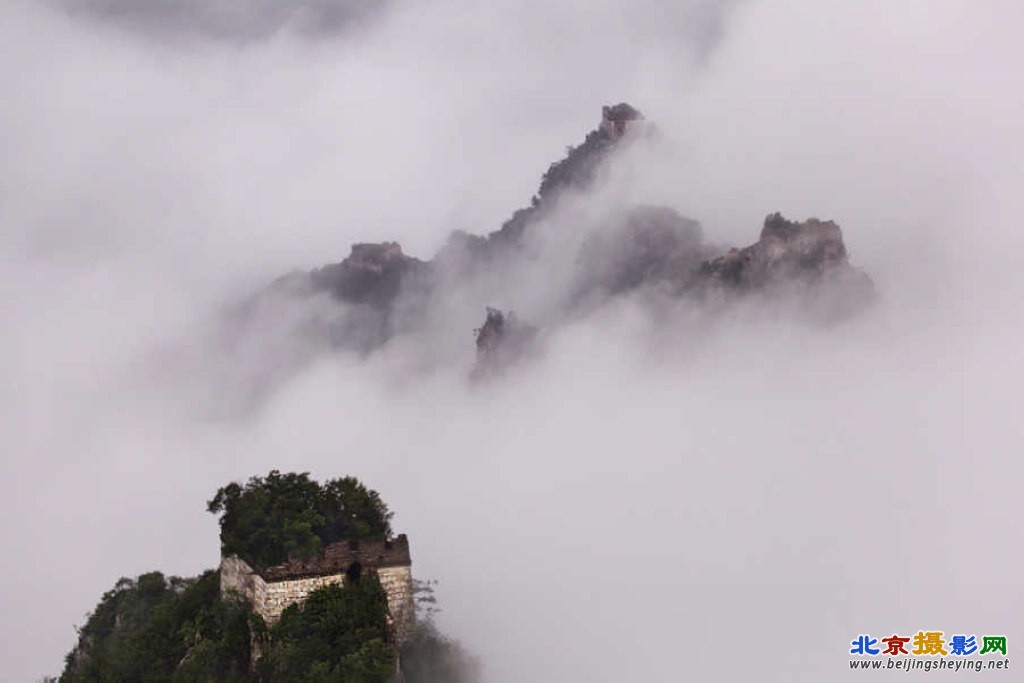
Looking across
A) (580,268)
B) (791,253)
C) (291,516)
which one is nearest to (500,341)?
(580,268)

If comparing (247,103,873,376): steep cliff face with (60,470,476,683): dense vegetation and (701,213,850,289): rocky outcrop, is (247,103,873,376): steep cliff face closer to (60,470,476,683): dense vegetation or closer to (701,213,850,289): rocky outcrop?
(701,213,850,289): rocky outcrop

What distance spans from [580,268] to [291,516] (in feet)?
256

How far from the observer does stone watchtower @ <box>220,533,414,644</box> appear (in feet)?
127

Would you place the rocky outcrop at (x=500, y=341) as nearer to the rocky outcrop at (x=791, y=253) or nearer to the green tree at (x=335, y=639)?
the rocky outcrop at (x=791, y=253)

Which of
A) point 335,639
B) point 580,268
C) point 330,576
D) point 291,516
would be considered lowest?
point 335,639

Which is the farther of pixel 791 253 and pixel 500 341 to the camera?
pixel 500 341

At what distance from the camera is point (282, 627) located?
3741cm

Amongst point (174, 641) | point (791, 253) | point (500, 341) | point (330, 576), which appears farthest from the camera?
point (500, 341)

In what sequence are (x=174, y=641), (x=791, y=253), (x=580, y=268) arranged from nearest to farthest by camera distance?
(x=174, y=641), (x=791, y=253), (x=580, y=268)

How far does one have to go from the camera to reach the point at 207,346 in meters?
176

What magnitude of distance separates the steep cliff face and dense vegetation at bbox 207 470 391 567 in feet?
191

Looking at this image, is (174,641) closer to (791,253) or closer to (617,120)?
(791,253)

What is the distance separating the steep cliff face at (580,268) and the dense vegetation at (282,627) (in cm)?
5856

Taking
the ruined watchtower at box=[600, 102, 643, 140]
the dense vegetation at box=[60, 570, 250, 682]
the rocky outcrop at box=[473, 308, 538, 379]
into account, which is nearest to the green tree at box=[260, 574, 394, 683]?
the dense vegetation at box=[60, 570, 250, 682]
